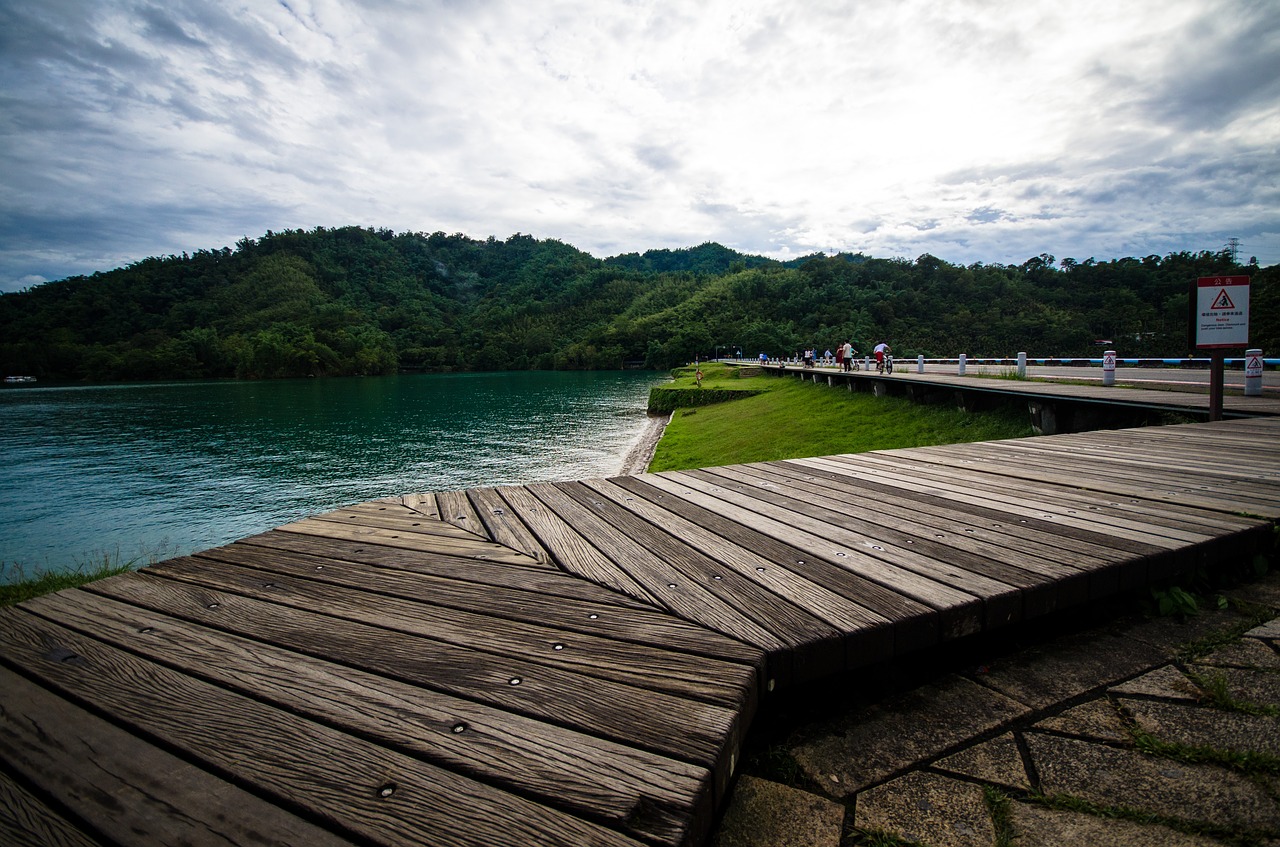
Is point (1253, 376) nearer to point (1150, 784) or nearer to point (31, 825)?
point (1150, 784)

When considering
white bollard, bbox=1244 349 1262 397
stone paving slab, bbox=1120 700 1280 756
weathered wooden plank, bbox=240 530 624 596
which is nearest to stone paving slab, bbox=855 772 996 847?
stone paving slab, bbox=1120 700 1280 756

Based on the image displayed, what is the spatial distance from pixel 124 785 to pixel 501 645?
0.84 m

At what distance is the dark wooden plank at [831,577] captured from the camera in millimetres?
1774

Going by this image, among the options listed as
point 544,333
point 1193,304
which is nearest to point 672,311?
point 544,333

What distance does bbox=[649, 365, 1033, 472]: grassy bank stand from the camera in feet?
38.4

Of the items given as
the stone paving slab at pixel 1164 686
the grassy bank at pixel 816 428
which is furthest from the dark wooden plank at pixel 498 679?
the grassy bank at pixel 816 428

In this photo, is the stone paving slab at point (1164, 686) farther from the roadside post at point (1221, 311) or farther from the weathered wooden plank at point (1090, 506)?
the roadside post at point (1221, 311)

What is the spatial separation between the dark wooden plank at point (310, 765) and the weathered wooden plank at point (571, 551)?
0.96m

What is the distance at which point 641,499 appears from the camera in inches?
140

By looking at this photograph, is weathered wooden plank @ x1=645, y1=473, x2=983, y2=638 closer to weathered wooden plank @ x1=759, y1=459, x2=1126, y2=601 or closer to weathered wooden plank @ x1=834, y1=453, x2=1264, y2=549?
weathered wooden plank @ x1=759, y1=459, x2=1126, y2=601

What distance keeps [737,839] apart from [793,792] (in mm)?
213

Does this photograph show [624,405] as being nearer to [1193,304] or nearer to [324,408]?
[324,408]

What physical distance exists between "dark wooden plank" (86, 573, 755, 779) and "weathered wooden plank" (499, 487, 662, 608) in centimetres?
56

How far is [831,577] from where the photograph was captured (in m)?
2.19
